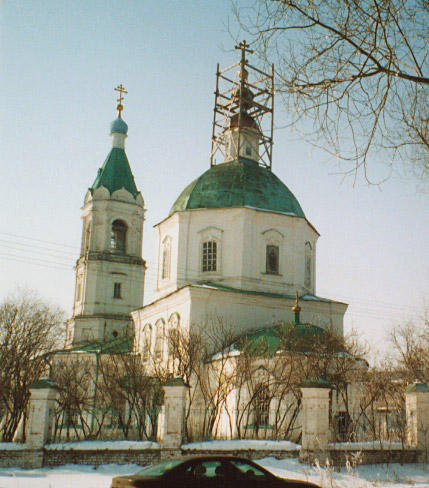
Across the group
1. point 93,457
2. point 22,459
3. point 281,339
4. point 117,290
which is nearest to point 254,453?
point 93,457

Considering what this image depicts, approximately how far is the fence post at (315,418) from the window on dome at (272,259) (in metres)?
11.4

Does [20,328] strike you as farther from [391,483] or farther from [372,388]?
[391,483]

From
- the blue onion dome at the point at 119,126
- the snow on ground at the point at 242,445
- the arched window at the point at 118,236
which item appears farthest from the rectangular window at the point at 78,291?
the snow on ground at the point at 242,445

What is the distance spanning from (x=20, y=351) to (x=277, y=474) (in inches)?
526

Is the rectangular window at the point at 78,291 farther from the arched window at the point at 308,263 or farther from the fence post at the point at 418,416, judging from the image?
the fence post at the point at 418,416

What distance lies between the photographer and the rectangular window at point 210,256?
2419 cm

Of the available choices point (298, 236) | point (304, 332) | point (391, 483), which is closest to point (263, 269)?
point (298, 236)

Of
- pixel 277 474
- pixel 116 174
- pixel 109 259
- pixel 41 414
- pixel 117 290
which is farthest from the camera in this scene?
pixel 116 174

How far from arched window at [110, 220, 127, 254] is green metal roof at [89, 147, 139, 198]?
1922 mm

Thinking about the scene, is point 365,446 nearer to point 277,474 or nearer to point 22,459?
point 277,474

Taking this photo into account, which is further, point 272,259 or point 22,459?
point 272,259

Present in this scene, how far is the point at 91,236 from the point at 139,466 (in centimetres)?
2309

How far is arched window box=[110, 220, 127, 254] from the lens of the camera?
35.2m

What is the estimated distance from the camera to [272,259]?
961 inches
